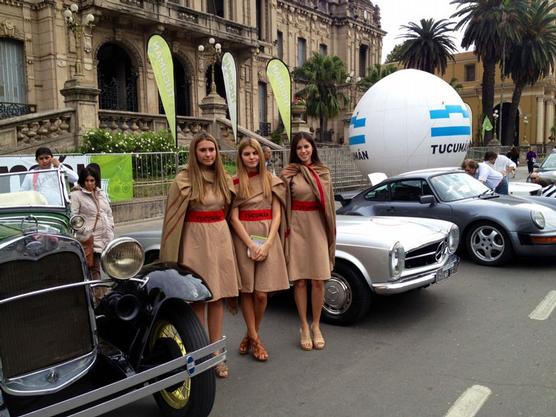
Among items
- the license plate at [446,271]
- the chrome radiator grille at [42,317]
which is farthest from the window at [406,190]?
the chrome radiator grille at [42,317]

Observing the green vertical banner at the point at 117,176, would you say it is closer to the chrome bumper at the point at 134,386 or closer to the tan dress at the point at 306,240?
the tan dress at the point at 306,240

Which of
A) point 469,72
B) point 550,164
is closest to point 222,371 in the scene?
point 550,164

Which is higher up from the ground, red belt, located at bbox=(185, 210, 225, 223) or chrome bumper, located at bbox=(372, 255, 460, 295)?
red belt, located at bbox=(185, 210, 225, 223)

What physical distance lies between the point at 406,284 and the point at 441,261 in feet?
2.56

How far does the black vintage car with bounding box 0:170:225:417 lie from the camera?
2672 millimetres

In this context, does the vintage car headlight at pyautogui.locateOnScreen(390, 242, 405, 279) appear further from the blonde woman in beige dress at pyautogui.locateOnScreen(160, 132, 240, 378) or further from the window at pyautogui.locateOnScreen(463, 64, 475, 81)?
the window at pyautogui.locateOnScreen(463, 64, 475, 81)

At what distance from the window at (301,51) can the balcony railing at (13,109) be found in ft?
87.4

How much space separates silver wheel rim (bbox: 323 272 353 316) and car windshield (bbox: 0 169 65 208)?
106 inches

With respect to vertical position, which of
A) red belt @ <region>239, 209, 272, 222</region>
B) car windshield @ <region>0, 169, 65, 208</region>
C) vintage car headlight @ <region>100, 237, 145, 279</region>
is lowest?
vintage car headlight @ <region>100, 237, 145, 279</region>

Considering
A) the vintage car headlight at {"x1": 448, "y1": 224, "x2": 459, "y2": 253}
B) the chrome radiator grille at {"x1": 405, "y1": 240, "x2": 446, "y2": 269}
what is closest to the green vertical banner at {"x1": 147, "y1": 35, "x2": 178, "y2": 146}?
the vintage car headlight at {"x1": 448, "y1": 224, "x2": 459, "y2": 253}

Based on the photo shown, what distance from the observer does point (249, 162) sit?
4195mm

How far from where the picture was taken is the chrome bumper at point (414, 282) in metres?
4.83

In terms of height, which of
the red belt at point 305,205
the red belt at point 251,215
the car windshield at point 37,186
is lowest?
the red belt at point 251,215

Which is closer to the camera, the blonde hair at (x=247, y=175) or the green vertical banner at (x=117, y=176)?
the blonde hair at (x=247, y=175)
